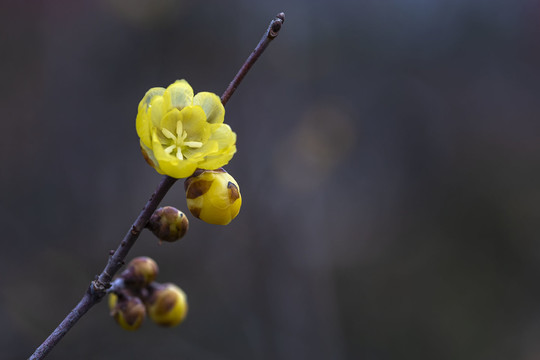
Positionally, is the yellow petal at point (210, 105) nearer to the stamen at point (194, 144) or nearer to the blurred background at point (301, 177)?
the stamen at point (194, 144)

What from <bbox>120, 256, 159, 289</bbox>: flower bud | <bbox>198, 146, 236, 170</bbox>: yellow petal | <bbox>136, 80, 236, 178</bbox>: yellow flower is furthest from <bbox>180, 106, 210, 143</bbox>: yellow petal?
<bbox>120, 256, 159, 289</bbox>: flower bud

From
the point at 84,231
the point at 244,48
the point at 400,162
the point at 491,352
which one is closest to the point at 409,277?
the point at 491,352

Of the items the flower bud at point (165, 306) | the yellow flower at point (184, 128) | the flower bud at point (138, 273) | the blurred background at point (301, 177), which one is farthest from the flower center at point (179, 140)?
the blurred background at point (301, 177)

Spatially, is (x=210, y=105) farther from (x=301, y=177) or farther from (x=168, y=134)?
(x=301, y=177)

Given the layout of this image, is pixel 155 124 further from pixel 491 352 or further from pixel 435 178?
pixel 435 178

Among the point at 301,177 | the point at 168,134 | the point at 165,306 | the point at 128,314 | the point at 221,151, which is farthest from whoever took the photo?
the point at 301,177

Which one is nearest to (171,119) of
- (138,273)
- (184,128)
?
(184,128)

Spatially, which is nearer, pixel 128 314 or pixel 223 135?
pixel 223 135
